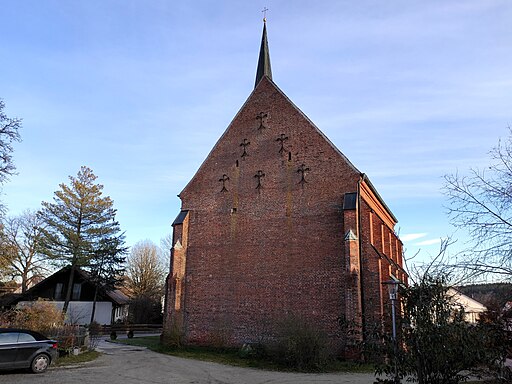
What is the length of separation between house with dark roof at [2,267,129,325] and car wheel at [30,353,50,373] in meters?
25.6

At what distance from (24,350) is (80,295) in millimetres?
29151

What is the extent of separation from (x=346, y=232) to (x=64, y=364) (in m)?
11.9

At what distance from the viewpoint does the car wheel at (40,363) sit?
12.8 meters

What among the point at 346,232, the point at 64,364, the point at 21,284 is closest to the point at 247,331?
the point at 346,232

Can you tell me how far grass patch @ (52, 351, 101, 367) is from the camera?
15080mm

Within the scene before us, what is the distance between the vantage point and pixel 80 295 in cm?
3962

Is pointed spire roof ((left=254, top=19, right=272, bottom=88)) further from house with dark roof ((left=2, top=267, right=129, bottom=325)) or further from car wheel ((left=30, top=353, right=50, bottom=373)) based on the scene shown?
house with dark roof ((left=2, top=267, right=129, bottom=325))

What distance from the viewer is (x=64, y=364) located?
14984mm

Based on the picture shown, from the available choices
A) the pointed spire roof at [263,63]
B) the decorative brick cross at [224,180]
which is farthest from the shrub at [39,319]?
the pointed spire roof at [263,63]

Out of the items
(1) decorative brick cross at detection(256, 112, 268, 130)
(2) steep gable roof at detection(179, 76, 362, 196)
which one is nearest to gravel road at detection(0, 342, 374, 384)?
(2) steep gable roof at detection(179, 76, 362, 196)

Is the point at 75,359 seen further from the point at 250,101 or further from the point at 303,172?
the point at 250,101

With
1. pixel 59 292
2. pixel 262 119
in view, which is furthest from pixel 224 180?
pixel 59 292

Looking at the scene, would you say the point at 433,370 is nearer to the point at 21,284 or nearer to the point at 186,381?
the point at 186,381

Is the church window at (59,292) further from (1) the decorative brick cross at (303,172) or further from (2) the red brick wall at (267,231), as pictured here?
(1) the decorative brick cross at (303,172)
